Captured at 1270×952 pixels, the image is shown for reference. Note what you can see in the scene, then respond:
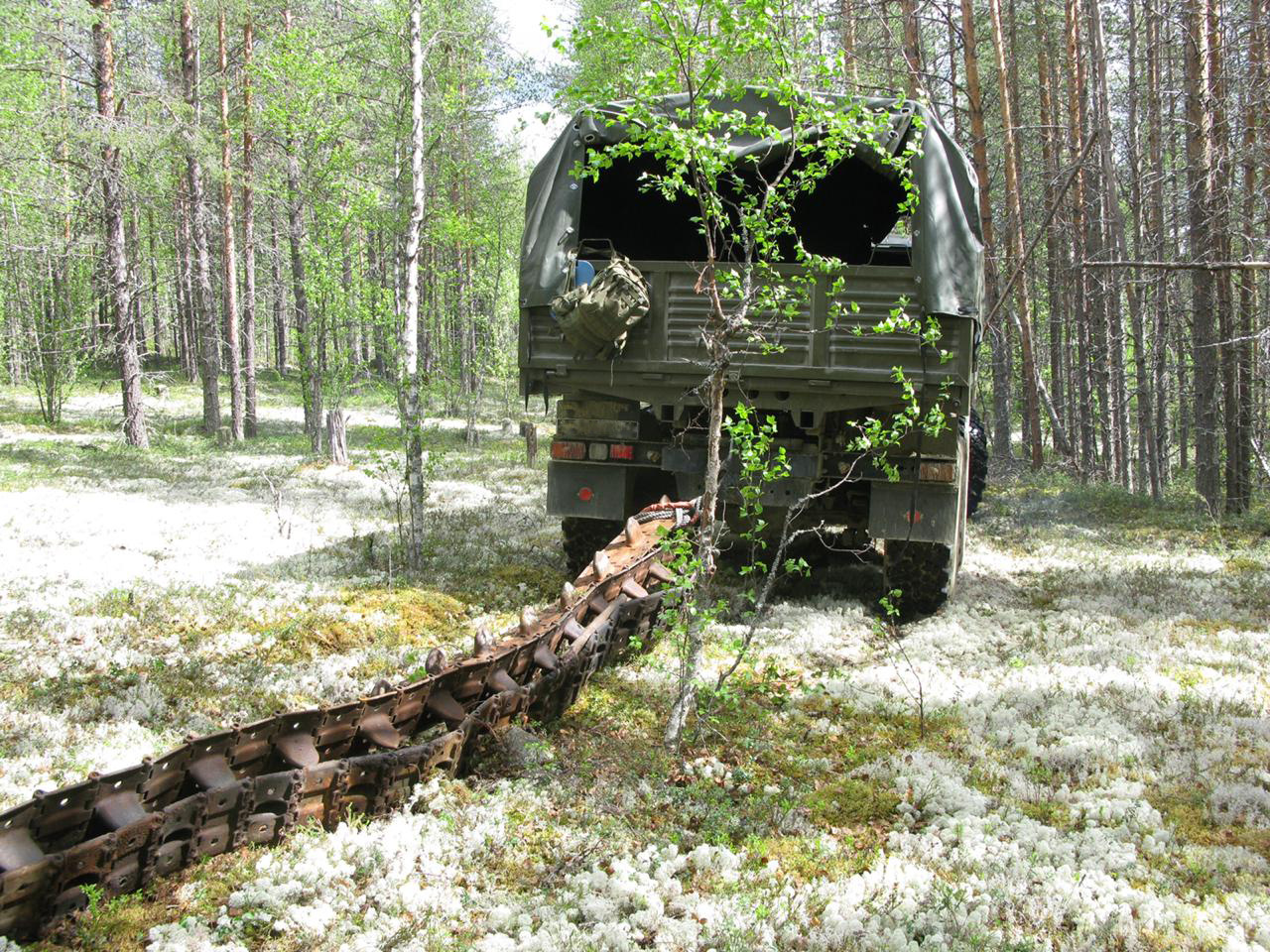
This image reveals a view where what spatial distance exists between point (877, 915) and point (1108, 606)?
567cm

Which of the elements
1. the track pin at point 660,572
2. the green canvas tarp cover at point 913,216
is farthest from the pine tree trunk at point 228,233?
the track pin at point 660,572

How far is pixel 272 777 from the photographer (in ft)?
11.7

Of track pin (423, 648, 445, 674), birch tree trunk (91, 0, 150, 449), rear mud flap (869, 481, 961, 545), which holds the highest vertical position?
birch tree trunk (91, 0, 150, 449)

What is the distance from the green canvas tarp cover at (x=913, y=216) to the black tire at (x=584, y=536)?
2.19 metres

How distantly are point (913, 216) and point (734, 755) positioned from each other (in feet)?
14.2

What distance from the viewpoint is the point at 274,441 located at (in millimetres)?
22578

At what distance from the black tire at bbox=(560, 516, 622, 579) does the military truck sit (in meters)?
0.02

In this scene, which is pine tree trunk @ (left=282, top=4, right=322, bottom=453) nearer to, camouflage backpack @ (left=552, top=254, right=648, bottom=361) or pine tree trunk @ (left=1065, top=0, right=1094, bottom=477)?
camouflage backpack @ (left=552, top=254, right=648, bottom=361)

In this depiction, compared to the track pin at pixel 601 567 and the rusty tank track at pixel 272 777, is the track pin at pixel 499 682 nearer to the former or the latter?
the rusty tank track at pixel 272 777

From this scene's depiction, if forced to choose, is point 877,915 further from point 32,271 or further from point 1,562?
point 32,271

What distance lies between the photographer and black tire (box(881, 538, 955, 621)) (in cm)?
765

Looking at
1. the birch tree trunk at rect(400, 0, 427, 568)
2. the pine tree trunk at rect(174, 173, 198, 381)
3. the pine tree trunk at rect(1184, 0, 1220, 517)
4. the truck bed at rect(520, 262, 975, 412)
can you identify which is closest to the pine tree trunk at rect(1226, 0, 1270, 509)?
the pine tree trunk at rect(1184, 0, 1220, 517)

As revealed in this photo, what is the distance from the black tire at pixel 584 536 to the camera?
336 inches

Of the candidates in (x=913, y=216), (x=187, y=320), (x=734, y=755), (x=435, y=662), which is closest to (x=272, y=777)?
(x=435, y=662)
